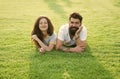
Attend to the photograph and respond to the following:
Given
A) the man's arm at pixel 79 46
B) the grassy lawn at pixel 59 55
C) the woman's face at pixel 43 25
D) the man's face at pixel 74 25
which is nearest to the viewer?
the grassy lawn at pixel 59 55

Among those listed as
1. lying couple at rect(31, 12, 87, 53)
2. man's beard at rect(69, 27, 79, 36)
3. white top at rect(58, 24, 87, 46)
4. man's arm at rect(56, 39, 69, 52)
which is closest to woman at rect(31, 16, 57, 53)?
lying couple at rect(31, 12, 87, 53)

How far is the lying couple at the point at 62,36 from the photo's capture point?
20.8ft

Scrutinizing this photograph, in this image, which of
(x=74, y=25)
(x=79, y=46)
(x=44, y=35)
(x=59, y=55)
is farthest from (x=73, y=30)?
(x=44, y=35)

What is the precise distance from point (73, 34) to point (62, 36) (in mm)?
294

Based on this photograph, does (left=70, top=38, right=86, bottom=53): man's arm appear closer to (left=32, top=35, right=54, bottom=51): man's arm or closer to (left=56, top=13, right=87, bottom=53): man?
(left=56, top=13, right=87, bottom=53): man

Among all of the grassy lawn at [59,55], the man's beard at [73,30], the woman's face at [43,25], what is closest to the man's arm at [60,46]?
the grassy lawn at [59,55]

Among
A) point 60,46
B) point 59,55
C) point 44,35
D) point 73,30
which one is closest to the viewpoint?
point 59,55

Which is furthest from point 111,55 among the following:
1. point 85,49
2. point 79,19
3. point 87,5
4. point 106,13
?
point 87,5

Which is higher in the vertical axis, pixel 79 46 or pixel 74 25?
pixel 74 25

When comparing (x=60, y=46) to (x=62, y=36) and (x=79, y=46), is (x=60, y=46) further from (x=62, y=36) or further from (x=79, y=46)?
(x=79, y=46)

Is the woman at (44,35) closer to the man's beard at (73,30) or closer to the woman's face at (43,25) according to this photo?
the woman's face at (43,25)

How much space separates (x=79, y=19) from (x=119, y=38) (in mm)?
1978

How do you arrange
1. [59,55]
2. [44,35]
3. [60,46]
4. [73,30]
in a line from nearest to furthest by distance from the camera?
[59,55] < [73,30] < [60,46] < [44,35]

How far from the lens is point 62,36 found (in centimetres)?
645
